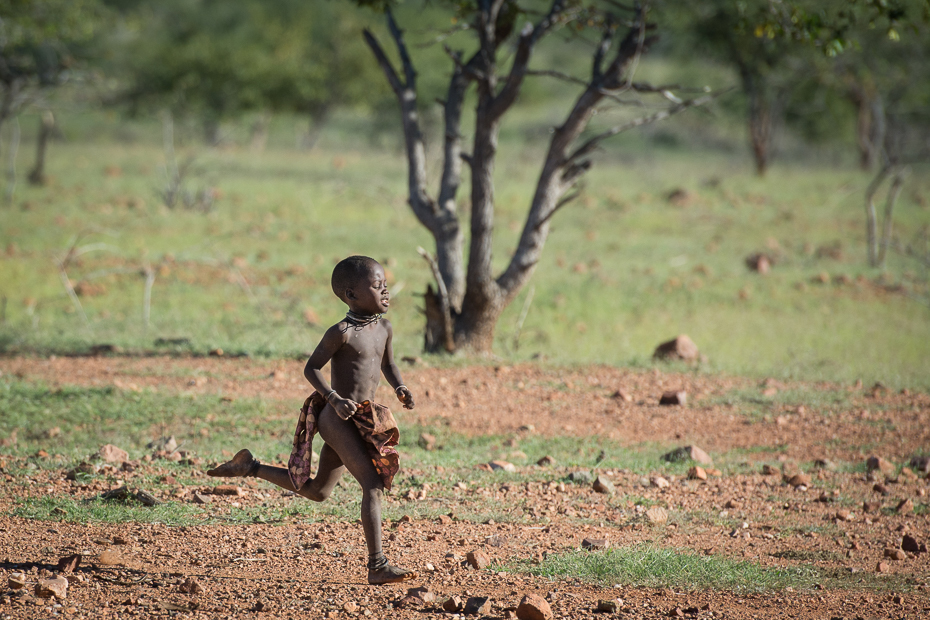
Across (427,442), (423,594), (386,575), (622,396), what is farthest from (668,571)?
(622,396)

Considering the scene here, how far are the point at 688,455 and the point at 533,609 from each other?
2.69 m

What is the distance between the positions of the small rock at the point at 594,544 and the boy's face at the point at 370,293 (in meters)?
1.51

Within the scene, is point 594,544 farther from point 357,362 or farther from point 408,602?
point 357,362

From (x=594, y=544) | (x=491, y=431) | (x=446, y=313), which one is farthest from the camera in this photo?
(x=446, y=313)

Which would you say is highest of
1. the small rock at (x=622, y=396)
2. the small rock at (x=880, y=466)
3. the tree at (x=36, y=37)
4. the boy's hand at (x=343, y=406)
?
the tree at (x=36, y=37)

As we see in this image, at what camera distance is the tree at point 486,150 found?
7.88 m

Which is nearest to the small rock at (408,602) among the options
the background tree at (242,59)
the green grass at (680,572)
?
the green grass at (680,572)

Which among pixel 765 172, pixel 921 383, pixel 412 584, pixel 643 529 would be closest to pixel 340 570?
pixel 412 584

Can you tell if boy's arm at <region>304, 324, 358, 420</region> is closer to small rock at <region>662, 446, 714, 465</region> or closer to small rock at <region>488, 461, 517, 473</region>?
small rock at <region>488, 461, 517, 473</region>

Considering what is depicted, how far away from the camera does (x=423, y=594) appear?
10.9 ft

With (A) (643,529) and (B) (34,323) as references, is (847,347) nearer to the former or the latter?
(A) (643,529)

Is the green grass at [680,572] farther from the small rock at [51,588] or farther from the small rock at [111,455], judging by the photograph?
the small rock at [111,455]

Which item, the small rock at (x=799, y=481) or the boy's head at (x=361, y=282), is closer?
the boy's head at (x=361, y=282)

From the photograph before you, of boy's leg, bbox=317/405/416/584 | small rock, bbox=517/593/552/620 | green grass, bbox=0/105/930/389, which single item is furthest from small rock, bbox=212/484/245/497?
green grass, bbox=0/105/930/389
